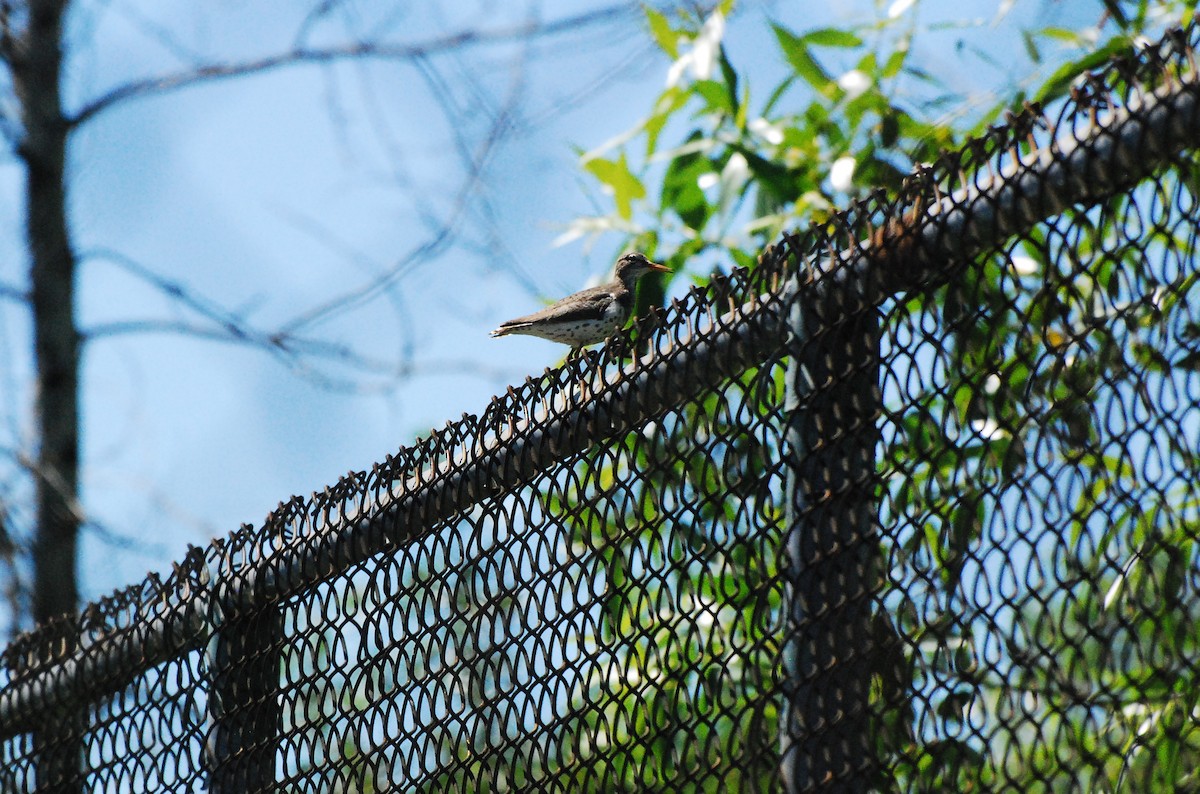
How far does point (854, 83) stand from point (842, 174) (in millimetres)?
326

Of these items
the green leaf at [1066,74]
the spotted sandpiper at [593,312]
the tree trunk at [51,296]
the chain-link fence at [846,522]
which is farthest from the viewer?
the tree trunk at [51,296]

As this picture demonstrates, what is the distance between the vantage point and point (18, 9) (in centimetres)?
854

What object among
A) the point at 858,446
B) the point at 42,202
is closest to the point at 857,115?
the point at 858,446

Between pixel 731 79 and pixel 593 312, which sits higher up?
pixel 731 79

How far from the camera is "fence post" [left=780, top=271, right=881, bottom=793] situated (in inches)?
58.2

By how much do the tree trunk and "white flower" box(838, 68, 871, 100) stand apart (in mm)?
5269

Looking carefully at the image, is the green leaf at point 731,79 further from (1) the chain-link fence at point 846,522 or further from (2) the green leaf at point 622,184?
(1) the chain-link fence at point 846,522

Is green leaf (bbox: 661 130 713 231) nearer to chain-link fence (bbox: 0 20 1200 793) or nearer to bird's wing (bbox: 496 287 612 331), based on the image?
bird's wing (bbox: 496 287 612 331)

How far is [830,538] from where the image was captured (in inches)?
61.0

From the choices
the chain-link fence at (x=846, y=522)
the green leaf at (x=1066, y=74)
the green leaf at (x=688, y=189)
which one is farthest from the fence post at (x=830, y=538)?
the green leaf at (x=688, y=189)

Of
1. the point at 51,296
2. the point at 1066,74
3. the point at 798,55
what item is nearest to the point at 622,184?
the point at 798,55

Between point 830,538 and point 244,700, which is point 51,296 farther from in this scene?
point 830,538

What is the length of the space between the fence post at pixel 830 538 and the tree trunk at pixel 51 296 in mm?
6734

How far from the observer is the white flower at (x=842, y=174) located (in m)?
3.87
